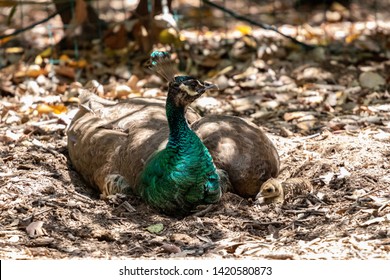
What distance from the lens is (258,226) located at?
5520 mm

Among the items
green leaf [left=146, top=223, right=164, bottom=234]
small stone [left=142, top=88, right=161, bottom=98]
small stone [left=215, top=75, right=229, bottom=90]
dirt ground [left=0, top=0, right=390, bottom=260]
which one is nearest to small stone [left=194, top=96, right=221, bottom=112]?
dirt ground [left=0, top=0, right=390, bottom=260]

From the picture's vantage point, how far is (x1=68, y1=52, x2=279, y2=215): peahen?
5723 millimetres

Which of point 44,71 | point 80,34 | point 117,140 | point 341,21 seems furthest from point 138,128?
point 341,21

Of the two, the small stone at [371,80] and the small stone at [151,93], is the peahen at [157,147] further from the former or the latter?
the small stone at [371,80]

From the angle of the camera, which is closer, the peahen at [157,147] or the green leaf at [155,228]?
the green leaf at [155,228]

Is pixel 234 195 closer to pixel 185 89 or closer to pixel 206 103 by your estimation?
pixel 185 89

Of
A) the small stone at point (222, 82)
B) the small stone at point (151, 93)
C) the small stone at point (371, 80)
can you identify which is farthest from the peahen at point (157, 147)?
the small stone at point (371, 80)

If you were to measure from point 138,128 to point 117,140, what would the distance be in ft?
0.58

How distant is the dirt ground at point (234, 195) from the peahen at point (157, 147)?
13cm

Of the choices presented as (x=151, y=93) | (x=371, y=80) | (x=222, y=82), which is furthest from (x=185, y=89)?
(x=371, y=80)

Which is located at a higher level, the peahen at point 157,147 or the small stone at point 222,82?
the peahen at point 157,147

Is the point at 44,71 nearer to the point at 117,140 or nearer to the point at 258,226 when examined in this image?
the point at 117,140

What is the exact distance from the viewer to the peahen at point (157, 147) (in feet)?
18.8

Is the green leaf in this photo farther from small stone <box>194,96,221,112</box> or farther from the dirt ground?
small stone <box>194,96,221,112</box>
